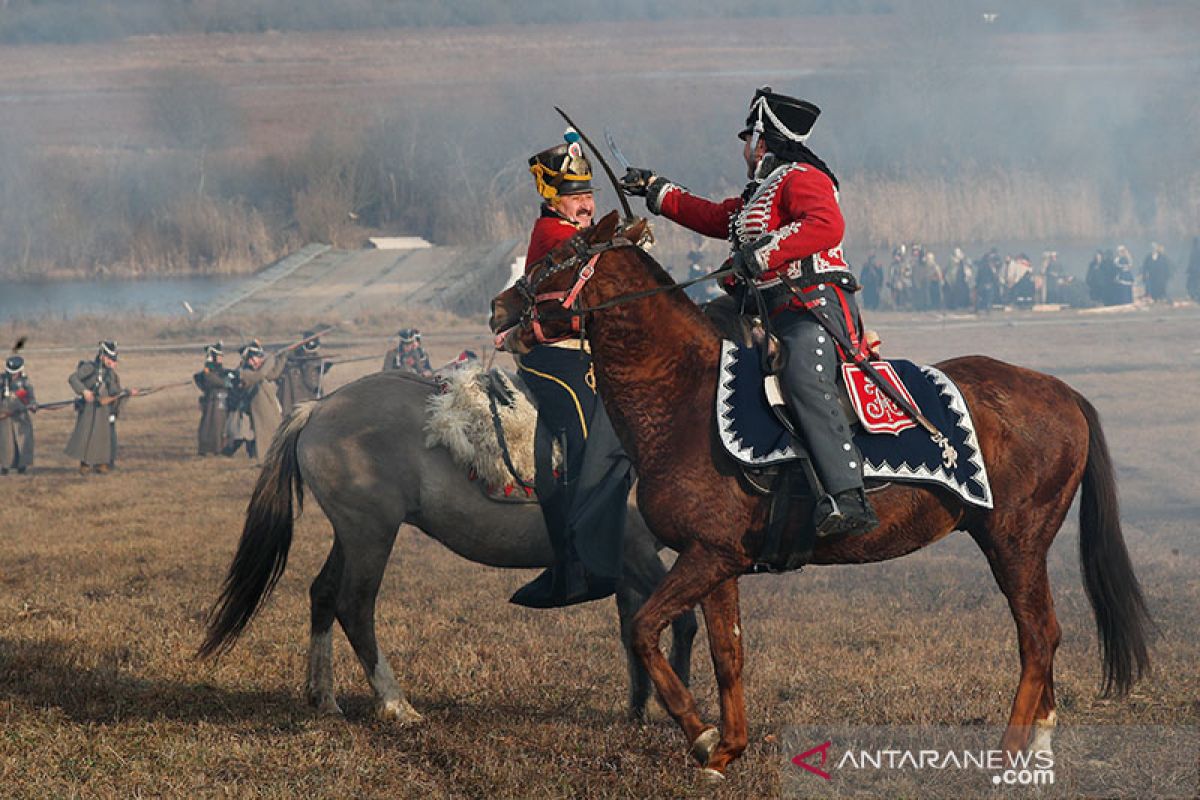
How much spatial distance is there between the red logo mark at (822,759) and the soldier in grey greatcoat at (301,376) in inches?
770

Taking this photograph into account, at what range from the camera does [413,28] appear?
274 feet

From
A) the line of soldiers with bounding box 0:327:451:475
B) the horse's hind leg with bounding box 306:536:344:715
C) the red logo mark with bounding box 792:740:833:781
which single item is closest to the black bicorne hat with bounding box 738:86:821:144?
the red logo mark with bounding box 792:740:833:781

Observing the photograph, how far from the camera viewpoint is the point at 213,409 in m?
23.7

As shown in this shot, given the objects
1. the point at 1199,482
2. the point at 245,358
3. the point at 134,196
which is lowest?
the point at 1199,482

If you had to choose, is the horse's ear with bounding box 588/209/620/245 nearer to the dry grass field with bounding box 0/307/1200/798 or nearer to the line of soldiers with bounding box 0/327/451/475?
the dry grass field with bounding box 0/307/1200/798

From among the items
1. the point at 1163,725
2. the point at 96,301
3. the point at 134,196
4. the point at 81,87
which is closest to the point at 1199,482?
the point at 1163,725

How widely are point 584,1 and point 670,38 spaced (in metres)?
6.50

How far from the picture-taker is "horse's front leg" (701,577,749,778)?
682 cm

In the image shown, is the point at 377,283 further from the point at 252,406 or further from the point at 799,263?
the point at 799,263

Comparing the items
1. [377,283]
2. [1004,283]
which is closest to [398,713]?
[377,283]

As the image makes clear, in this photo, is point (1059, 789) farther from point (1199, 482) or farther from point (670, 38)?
point (670, 38)

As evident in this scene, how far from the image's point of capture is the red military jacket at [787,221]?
22.1ft

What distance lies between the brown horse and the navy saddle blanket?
0.10m

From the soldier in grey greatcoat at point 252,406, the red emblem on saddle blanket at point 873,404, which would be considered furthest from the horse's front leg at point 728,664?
the soldier in grey greatcoat at point 252,406
